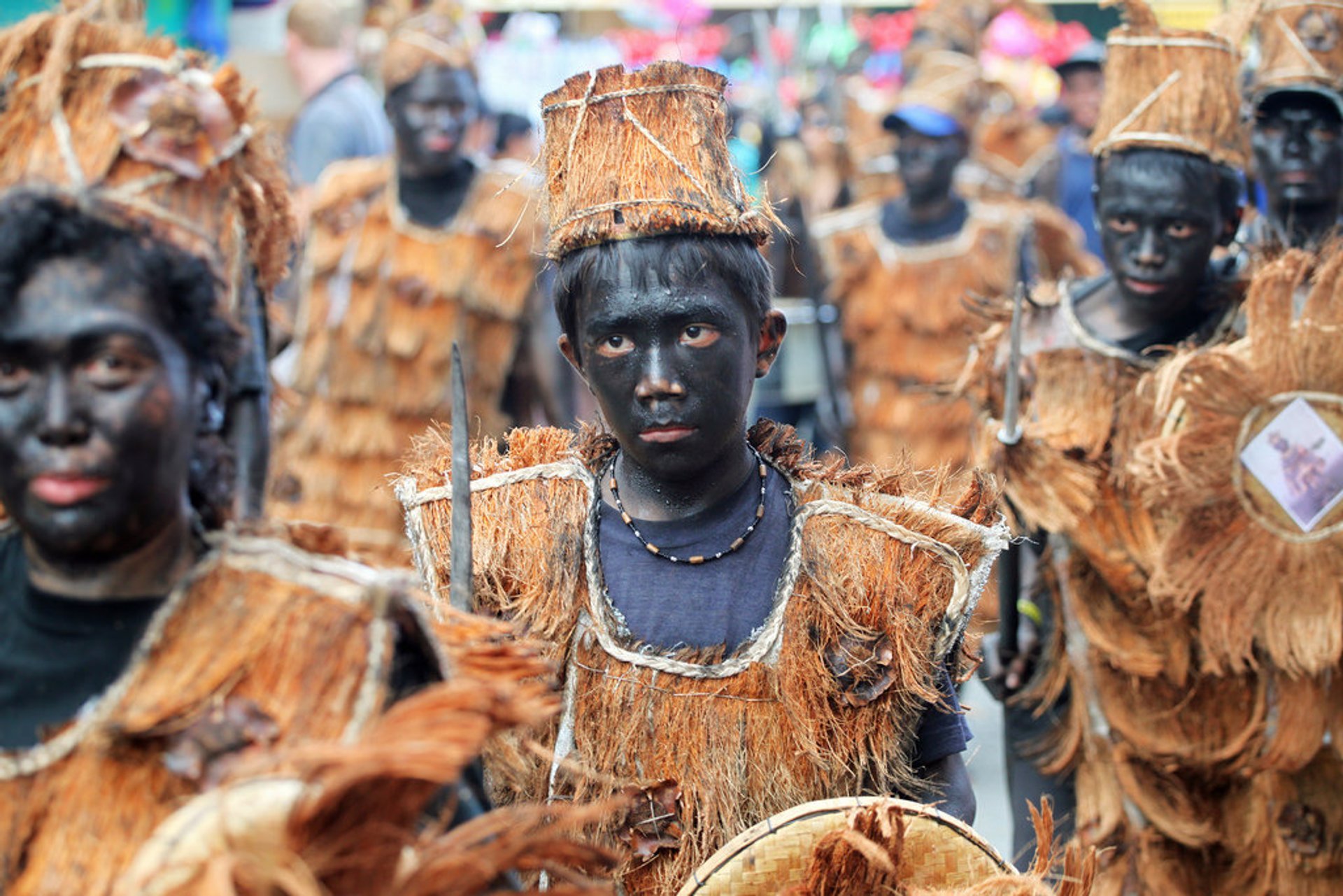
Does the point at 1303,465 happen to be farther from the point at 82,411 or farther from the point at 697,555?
the point at 82,411

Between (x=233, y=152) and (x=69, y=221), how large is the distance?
204cm

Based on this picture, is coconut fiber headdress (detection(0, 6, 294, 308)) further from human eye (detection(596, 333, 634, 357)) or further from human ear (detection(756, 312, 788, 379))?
human ear (detection(756, 312, 788, 379))

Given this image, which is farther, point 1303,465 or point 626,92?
point 1303,465

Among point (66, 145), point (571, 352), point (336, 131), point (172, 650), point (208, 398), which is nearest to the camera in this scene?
point (172, 650)

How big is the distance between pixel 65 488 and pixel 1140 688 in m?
3.33

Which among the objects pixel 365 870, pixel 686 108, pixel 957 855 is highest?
pixel 686 108

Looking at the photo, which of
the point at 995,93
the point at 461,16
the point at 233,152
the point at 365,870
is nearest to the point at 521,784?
the point at 365,870

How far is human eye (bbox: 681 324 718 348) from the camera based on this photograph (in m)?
3.25

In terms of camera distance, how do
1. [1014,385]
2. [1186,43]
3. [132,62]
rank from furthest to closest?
[1186,43]
[1014,385]
[132,62]

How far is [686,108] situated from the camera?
3342 millimetres

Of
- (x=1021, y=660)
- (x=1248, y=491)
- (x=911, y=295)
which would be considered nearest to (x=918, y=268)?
(x=911, y=295)

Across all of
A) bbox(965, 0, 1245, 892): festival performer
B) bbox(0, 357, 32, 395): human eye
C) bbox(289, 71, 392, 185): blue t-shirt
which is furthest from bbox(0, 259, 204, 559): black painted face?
bbox(289, 71, 392, 185): blue t-shirt

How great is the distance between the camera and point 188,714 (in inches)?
88.9

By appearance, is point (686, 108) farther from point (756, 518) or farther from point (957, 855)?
point (957, 855)
